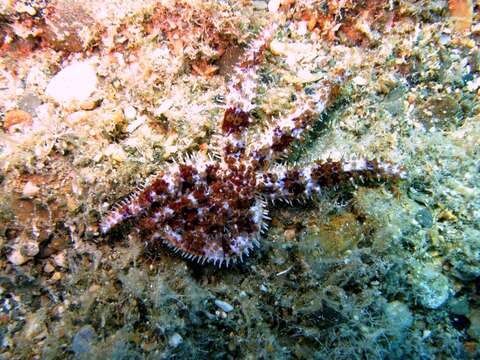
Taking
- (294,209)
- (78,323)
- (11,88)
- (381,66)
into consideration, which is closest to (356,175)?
(294,209)

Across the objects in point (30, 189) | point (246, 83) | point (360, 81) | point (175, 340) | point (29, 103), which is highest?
point (360, 81)

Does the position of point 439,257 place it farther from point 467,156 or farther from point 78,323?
point 78,323

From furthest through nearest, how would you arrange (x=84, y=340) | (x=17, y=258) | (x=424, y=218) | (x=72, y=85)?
(x=72, y=85) → (x=424, y=218) → (x=17, y=258) → (x=84, y=340)

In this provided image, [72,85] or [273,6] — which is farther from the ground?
[273,6]

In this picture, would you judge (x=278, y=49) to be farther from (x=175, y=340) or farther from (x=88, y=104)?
(x=175, y=340)

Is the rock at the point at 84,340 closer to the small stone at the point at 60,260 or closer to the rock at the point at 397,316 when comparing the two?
the small stone at the point at 60,260

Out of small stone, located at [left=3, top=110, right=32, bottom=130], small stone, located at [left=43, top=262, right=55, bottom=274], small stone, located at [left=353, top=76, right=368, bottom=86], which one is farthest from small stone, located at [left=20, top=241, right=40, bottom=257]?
small stone, located at [left=353, top=76, right=368, bottom=86]

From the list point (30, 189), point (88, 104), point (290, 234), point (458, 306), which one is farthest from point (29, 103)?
point (458, 306)

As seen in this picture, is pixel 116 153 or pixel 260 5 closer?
pixel 116 153
